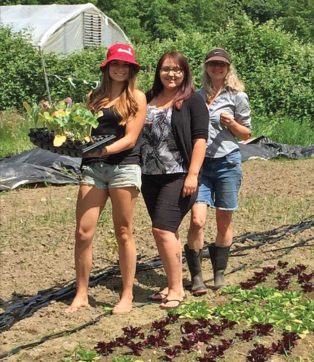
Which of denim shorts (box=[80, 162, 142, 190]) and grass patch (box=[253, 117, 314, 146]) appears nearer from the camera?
denim shorts (box=[80, 162, 142, 190])

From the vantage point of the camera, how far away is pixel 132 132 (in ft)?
13.4

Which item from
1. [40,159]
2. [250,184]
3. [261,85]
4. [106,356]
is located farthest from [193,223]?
[261,85]

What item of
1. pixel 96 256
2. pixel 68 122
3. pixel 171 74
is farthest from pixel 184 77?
pixel 96 256

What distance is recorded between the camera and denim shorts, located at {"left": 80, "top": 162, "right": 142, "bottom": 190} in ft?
13.6

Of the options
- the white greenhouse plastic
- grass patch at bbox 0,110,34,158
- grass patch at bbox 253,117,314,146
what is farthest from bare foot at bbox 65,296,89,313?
the white greenhouse plastic

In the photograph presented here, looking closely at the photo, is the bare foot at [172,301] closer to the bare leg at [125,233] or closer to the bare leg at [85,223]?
the bare leg at [125,233]

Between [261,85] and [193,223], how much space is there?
10.4 metres

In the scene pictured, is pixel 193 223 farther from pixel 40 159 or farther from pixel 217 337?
pixel 40 159

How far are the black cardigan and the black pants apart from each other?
146 millimetres

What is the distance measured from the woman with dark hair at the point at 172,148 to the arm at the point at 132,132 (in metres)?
0.17

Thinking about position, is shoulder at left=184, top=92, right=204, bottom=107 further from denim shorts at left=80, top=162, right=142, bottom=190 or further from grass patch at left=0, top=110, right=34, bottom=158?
grass patch at left=0, top=110, right=34, bottom=158

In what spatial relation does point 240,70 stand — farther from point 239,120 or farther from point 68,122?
point 68,122

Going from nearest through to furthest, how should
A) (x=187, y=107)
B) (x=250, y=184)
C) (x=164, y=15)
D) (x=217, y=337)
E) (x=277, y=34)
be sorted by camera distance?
(x=217, y=337)
(x=187, y=107)
(x=250, y=184)
(x=277, y=34)
(x=164, y=15)

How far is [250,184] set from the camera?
886 cm
